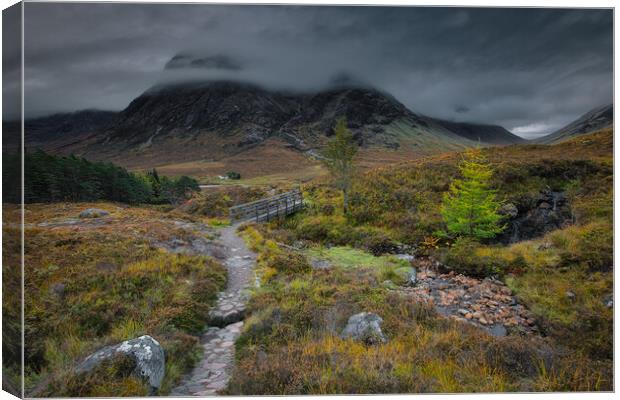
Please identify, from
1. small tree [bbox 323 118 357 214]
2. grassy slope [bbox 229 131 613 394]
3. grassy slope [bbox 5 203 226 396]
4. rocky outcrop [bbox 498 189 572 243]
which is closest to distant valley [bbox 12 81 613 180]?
small tree [bbox 323 118 357 214]

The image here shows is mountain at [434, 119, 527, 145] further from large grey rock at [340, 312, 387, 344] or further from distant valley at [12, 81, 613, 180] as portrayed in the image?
large grey rock at [340, 312, 387, 344]

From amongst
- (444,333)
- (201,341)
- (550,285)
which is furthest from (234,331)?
(550,285)

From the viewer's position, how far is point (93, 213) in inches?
445

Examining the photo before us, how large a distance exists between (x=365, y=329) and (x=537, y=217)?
12.5 metres

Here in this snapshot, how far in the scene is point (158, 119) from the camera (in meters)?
141

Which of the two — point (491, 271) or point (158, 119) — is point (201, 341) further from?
point (158, 119)

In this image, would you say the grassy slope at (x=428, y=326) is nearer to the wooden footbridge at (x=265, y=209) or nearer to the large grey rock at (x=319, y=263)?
the large grey rock at (x=319, y=263)

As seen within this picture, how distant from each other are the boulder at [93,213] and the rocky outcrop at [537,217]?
52.2 ft

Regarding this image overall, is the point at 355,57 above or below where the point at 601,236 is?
above

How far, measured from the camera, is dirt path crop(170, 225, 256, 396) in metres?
4.02

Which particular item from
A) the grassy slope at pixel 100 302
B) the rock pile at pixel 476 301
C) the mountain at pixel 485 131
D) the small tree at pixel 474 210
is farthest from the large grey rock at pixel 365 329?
the mountain at pixel 485 131

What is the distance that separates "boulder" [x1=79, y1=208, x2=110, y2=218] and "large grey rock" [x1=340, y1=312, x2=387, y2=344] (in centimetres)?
1065

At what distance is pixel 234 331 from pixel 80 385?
2203 mm

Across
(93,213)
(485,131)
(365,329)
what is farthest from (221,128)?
(365,329)
